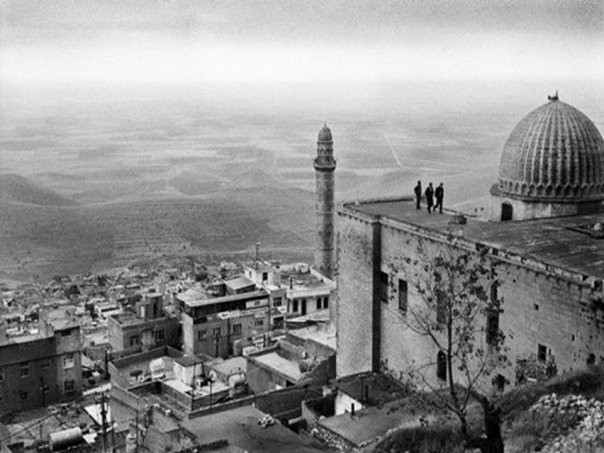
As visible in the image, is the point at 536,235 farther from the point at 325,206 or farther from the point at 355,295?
the point at 325,206

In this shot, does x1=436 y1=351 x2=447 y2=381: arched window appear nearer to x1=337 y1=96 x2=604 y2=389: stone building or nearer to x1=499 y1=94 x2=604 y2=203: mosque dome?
x1=337 y1=96 x2=604 y2=389: stone building

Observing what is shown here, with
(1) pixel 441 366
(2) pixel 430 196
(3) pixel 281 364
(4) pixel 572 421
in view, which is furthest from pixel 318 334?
(4) pixel 572 421

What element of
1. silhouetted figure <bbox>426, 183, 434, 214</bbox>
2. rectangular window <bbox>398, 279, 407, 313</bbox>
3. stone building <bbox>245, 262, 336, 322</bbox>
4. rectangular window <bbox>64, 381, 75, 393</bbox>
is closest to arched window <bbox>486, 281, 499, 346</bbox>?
rectangular window <bbox>398, 279, 407, 313</bbox>

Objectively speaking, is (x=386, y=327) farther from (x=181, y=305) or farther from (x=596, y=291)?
(x=181, y=305)

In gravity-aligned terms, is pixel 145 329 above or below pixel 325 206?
below

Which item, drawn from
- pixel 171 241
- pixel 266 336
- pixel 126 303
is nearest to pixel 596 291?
pixel 266 336

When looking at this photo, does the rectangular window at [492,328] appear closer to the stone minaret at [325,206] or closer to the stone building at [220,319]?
the stone building at [220,319]
